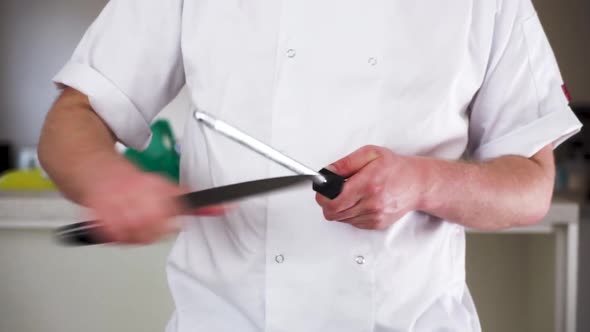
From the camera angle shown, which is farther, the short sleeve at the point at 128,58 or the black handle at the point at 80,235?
Answer: the short sleeve at the point at 128,58

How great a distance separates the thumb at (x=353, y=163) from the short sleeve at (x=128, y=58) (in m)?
0.28

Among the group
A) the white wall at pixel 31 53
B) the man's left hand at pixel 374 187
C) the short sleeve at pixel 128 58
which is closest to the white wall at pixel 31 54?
the white wall at pixel 31 53

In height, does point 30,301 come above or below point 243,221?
below

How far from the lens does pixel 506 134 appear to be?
0.80m

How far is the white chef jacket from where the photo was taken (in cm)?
75

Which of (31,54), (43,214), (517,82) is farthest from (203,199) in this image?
(31,54)

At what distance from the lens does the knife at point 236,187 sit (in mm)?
499

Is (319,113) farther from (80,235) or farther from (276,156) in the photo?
(80,235)

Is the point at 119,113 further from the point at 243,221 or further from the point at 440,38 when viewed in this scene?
the point at 440,38

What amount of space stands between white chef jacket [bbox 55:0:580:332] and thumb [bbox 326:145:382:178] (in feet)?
0.42

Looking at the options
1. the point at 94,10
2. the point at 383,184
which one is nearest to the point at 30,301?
the point at 383,184

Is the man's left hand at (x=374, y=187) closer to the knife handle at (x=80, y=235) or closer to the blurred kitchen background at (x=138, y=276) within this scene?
the knife handle at (x=80, y=235)

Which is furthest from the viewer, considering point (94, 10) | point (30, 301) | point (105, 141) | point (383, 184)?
point (94, 10)

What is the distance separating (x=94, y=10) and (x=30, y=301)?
1.83m
